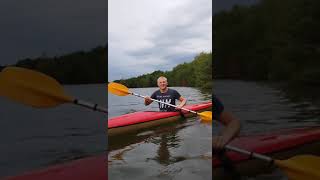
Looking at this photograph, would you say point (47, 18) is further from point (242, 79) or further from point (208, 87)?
point (208, 87)

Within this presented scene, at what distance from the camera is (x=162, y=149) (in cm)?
261

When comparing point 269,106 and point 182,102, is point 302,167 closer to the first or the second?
point 269,106

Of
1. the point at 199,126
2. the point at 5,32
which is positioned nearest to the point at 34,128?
the point at 5,32

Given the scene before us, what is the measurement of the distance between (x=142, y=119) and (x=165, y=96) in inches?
12.0

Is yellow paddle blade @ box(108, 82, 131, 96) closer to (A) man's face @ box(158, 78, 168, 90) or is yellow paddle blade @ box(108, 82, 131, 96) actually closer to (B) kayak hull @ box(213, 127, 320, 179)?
(A) man's face @ box(158, 78, 168, 90)

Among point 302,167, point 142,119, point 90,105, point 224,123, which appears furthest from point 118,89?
point 302,167

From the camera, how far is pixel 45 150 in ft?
3.94

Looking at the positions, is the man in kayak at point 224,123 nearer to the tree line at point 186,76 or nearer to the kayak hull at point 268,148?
the kayak hull at point 268,148

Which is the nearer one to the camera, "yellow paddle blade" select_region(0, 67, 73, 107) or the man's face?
"yellow paddle blade" select_region(0, 67, 73, 107)

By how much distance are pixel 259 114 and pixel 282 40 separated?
30 centimetres

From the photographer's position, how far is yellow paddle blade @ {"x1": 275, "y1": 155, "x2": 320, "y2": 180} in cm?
134

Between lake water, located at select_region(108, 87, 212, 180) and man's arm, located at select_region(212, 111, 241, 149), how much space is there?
28.0 inches

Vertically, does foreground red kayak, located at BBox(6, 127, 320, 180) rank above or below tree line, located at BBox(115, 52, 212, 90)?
below

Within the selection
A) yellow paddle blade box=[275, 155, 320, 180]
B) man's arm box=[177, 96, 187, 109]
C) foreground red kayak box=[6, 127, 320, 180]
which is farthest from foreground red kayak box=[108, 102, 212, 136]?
yellow paddle blade box=[275, 155, 320, 180]
